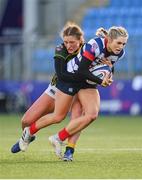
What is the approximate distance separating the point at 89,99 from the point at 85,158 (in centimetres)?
82

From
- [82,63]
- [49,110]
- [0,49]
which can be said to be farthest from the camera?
[0,49]

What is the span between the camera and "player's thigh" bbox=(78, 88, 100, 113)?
35.4ft

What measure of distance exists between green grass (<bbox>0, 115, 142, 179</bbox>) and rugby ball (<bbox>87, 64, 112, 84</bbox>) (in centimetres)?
109

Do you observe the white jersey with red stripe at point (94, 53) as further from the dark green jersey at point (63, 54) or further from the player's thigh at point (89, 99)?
the player's thigh at point (89, 99)

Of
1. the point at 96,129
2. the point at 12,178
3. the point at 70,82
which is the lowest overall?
the point at 96,129

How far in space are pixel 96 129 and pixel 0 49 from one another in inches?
347

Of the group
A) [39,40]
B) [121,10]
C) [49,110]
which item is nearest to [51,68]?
[39,40]

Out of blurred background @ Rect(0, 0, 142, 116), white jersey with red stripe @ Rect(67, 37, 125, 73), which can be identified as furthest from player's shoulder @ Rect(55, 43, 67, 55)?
blurred background @ Rect(0, 0, 142, 116)

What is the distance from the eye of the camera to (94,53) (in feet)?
34.6

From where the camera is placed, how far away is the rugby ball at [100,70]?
10.8 meters

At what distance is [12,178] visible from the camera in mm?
8805

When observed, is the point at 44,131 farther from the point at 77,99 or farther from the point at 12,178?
the point at 12,178

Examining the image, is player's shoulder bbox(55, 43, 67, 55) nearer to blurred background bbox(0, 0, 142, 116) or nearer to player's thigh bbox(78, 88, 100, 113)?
player's thigh bbox(78, 88, 100, 113)

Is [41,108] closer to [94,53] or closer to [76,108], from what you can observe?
[76,108]
